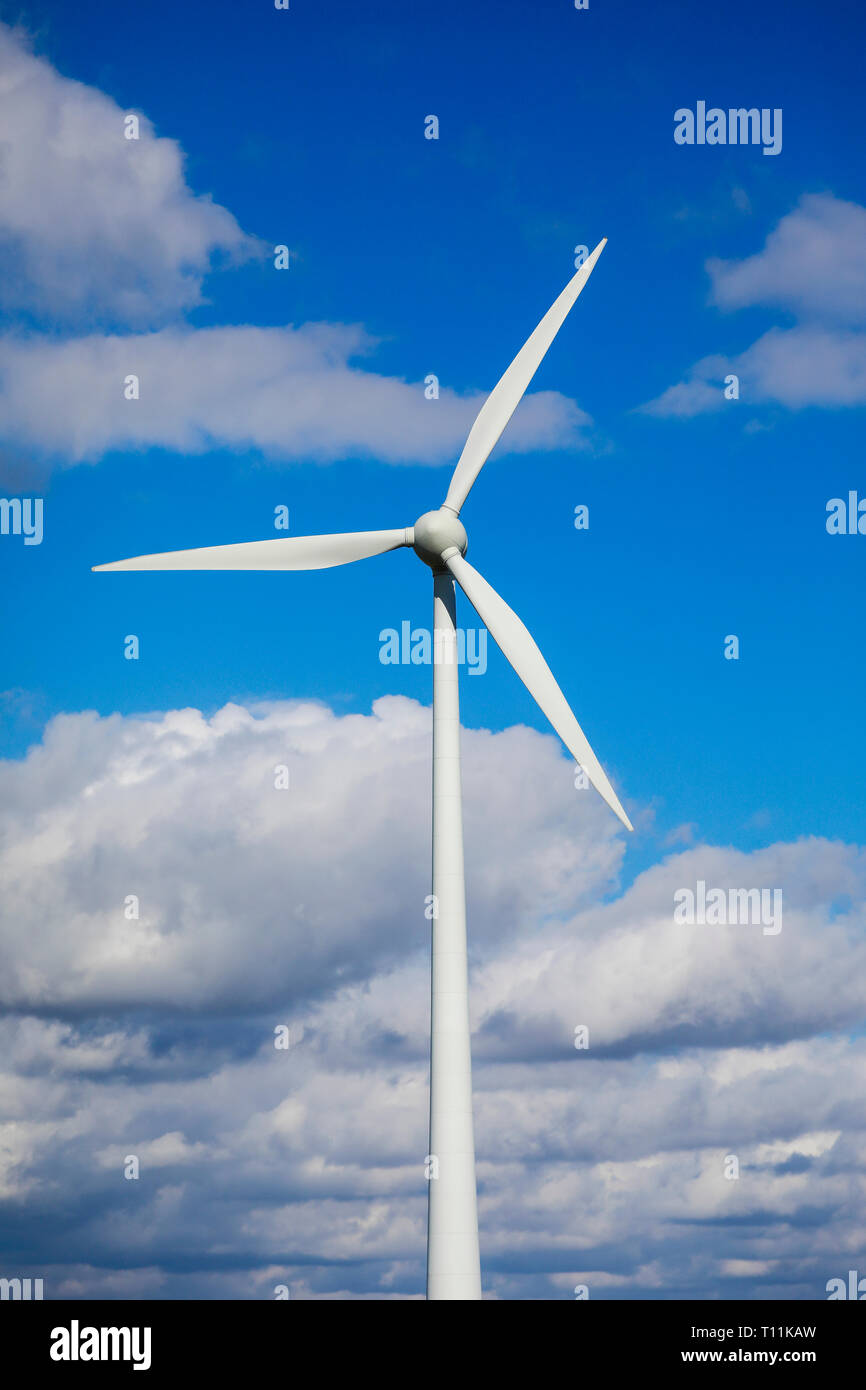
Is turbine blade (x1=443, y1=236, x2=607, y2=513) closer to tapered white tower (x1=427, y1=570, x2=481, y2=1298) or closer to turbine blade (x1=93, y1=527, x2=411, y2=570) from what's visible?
turbine blade (x1=93, y1=527, x2=411, y2=570)

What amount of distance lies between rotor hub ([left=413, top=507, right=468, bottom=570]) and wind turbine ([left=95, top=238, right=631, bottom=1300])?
0.04 m

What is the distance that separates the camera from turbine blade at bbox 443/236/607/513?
178 ft

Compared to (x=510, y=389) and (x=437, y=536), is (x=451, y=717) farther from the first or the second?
(x=510, y=389)

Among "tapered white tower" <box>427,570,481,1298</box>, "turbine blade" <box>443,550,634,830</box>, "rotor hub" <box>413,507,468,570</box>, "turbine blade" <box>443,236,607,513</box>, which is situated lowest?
"tapered white tower" <box>427,570,481,1298</box>

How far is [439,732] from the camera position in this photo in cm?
5025

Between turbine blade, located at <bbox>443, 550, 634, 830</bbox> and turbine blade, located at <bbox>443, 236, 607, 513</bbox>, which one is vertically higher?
turbine blade, located at <bbox>443, 236, 607, 513</bbox>

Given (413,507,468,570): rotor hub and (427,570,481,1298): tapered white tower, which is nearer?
(427,570,481,1298): tapered white tower

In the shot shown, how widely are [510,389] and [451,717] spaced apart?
12.6 meters

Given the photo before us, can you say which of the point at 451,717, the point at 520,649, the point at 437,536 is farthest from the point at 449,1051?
the point at 437,536

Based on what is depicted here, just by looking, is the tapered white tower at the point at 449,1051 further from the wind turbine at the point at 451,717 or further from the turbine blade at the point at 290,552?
the turbine blade at the point at 290,552

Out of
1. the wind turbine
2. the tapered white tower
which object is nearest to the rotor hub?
the wind turbine
